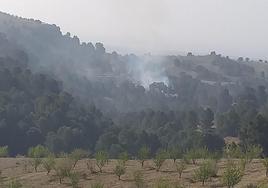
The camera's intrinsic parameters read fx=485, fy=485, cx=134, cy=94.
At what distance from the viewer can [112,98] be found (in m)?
132

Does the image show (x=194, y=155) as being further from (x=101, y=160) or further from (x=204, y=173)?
(x=204, y=173)

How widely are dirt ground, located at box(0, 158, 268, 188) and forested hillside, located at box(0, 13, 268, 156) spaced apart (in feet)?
71.7

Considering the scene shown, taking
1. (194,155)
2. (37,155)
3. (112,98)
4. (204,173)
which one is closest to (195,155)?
(194,155)

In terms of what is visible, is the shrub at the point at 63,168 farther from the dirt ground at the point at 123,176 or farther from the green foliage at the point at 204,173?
the green foliage at the point at 204,173

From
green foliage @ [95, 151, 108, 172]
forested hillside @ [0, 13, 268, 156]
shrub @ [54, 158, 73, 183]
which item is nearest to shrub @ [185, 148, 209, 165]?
green foliage @ [95, 151, 108, 172]

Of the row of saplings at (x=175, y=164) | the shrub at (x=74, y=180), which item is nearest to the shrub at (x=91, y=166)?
the row of saplings at (x=175, y=164)

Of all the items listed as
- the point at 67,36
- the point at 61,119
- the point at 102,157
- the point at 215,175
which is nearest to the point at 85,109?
the point at 61,119

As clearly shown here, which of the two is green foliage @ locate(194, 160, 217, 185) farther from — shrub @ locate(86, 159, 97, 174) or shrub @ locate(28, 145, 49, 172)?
shrub @ locate(28, 145, 49, 172)

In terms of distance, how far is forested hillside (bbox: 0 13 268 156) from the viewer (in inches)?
2603

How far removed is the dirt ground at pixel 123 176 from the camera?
26.1 m

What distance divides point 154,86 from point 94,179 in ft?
386

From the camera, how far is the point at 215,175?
27188 mm

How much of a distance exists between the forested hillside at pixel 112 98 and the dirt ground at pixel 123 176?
860 inches

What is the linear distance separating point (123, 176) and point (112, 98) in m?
103
